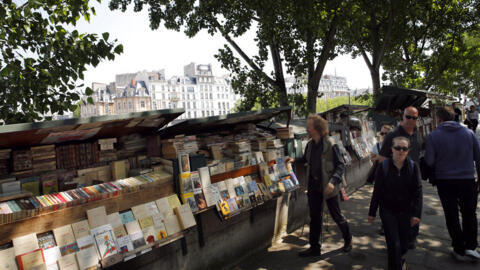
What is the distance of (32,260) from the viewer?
260cm

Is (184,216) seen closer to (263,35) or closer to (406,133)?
(406,133)

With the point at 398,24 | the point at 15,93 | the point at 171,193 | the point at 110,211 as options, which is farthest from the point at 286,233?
the point at 398,24

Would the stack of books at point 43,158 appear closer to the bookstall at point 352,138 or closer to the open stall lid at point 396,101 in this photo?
the bookstall at point 352,138

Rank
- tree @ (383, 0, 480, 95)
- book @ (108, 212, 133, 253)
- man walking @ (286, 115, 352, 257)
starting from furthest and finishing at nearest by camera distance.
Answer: tree @ (383, 0, 480, 95)
man walking @ (286, 115, 352, 257)
book @ (108, 212, 133, 253)

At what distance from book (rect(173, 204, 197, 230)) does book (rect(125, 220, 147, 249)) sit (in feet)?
1.59

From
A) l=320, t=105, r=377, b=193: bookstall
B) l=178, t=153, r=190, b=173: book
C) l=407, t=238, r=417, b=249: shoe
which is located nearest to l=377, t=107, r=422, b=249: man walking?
l=407, t=238, r=417, b=249: shoe

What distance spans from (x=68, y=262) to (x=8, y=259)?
446 mm

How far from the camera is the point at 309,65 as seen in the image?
1104 cm

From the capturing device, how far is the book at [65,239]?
2.82 metres

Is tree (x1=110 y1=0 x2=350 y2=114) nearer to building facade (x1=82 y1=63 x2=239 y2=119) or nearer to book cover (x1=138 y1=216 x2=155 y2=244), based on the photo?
book cover (x1=138 y1=216 x2=155 y2=244)

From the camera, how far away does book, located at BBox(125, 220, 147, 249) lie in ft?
10.6

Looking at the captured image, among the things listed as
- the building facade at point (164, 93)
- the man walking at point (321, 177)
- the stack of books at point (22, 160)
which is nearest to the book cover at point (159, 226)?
the stack of books at point (22, 160)

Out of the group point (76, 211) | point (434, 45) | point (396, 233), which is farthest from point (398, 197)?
point (434, 45)

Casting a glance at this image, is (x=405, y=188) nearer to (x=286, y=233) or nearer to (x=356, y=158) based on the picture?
(x=286, y=233)
